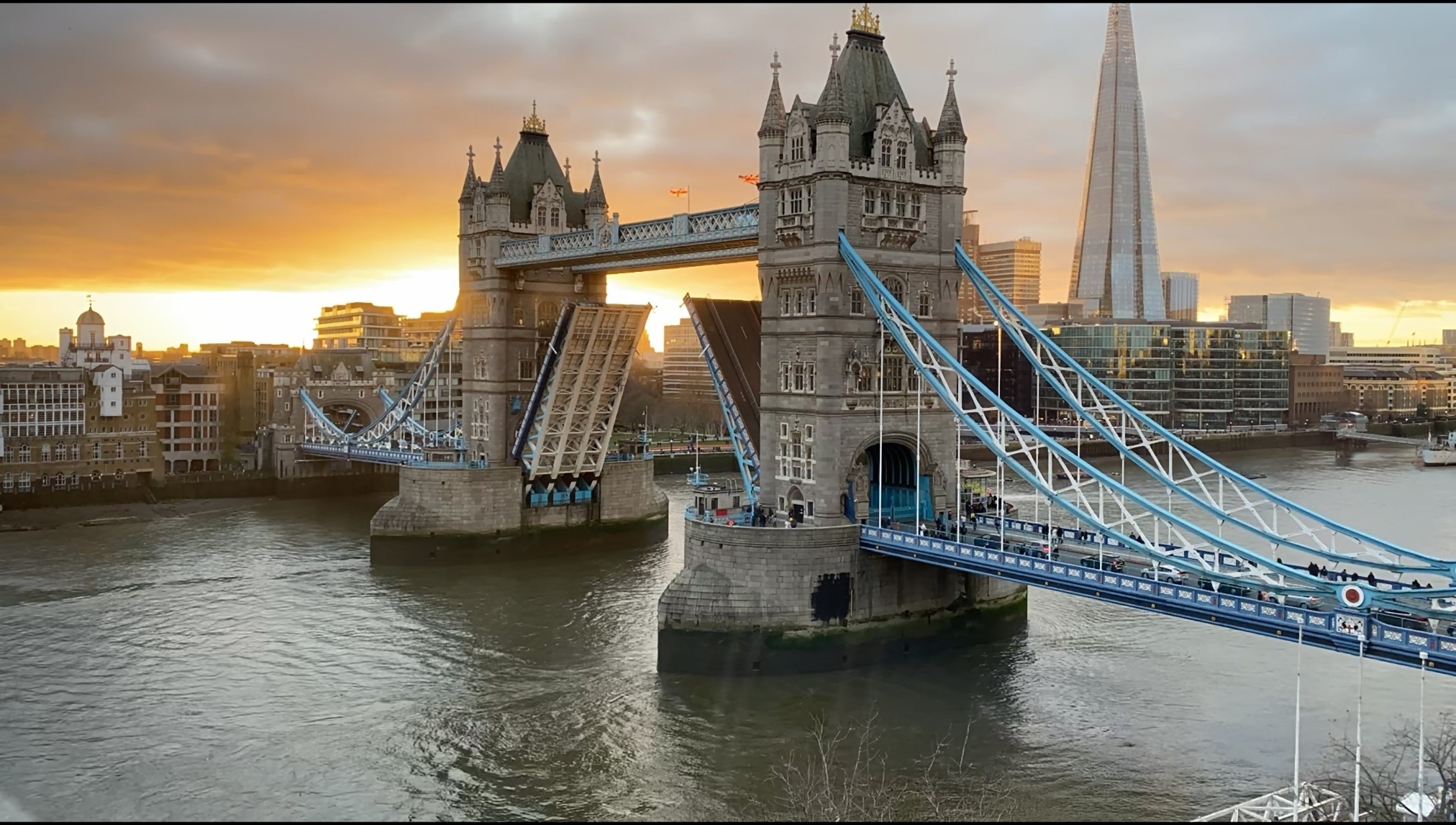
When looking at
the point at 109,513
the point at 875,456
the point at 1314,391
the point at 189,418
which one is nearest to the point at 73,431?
the point at 109,513

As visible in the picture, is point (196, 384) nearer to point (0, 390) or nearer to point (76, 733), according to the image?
point (0, 390)

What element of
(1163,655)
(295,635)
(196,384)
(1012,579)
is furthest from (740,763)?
(196,384)

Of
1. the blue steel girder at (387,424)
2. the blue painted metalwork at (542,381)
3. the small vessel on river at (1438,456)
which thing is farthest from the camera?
the small vessel on river at (1438,456)

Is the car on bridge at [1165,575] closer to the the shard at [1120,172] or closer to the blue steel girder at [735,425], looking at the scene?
the blue steel girder at [735,425]

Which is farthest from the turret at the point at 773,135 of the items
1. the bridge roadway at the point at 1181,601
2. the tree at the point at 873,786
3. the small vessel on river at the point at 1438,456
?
the small vessel on river at the point at 1438,456

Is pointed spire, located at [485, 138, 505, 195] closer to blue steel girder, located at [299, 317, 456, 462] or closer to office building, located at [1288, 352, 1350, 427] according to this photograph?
blue steel girder, located at [299, 317, 456, 462]

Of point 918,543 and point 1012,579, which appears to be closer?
point 1012,579

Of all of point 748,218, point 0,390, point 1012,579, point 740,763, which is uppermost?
point 748,218
